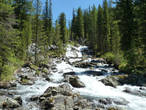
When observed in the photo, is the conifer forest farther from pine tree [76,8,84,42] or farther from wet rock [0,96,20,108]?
pine tree [76,8,84,42]

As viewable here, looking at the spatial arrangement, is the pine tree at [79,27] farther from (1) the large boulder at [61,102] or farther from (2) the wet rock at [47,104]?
(2) the wet rock at [47,104]

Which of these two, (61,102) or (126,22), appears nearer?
(61,102)

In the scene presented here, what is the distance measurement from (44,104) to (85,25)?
60533mm

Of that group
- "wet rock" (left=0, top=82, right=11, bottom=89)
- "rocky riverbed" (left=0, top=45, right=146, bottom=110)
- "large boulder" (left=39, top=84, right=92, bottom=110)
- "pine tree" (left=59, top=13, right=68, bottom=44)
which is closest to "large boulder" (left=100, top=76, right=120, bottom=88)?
"rocky riverbed" (left=0, top=45, right=146, bottom=110)

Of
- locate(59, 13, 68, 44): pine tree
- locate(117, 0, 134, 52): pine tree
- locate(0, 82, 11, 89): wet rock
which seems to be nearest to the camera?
locate(0, 82, 11, 89): wet rock

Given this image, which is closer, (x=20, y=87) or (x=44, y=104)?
(x=44, y=104)

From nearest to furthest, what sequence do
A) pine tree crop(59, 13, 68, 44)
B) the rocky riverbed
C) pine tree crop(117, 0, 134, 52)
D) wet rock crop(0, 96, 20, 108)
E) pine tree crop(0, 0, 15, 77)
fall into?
1. wet rock crop(0, 96, 20, 108)
2. the rocky riverbed
3. pine tree crop(0, 0, 15, 77)
4. pine tree crop(117, 0, 134, 52)
5. pine tree crop(59, 13, 68, 44)

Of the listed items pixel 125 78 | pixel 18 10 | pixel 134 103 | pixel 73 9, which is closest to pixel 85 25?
pixel 73 9

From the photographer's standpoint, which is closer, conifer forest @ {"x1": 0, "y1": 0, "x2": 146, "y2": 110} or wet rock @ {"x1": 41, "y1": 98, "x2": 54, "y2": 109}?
wet rock @ {"x1": 41, "y1": 98, "x2": 54, "y2": 109}

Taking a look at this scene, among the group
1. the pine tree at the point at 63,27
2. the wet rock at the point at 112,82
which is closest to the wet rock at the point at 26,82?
the wet rock at the point at 112,82

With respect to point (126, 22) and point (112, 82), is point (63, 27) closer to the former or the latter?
point (126, 22)

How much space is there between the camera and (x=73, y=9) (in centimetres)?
6912

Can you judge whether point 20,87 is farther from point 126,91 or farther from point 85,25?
point 85,25

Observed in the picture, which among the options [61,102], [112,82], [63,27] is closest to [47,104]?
[61,102]
